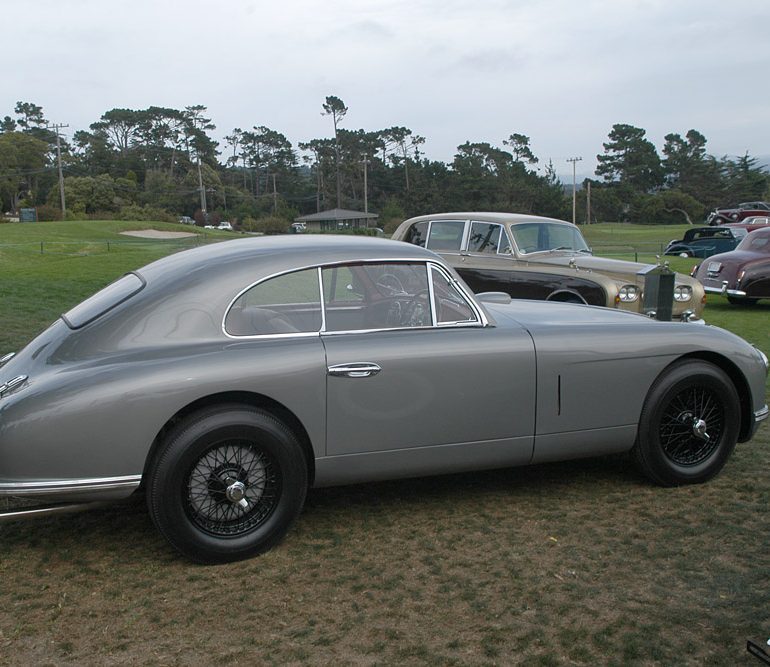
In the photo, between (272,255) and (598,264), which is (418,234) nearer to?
(598,264)

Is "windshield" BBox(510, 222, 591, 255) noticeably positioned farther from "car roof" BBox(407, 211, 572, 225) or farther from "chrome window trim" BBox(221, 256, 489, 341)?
"chrome window trim" BBox(221, 256, 489, 341)

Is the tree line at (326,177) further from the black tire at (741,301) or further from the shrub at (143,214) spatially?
the black tire at (741,301)


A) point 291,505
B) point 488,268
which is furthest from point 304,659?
point 488,268

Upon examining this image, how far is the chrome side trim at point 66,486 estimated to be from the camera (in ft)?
11.4

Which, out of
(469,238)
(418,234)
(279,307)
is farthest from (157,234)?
(279,307)

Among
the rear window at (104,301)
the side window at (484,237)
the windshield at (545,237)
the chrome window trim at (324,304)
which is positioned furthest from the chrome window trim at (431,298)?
the side window at (484,237)

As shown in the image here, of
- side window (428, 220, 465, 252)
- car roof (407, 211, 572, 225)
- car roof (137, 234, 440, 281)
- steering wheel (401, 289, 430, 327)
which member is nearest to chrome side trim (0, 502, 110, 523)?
car roof (137, 234, 440, 281)

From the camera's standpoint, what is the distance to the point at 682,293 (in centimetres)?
1023

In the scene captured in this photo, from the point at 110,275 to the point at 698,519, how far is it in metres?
19.1

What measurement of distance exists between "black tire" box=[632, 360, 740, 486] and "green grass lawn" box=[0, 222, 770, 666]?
131 millimetres

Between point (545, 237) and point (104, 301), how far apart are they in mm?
7567

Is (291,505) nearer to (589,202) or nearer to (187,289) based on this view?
(187,289)

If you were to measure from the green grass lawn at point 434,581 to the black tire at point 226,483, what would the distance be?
0.46ft

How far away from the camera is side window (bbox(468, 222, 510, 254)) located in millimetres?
10680
